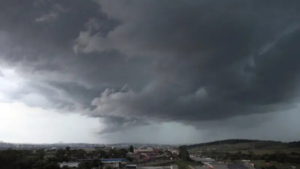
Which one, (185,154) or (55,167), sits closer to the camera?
(55,167)

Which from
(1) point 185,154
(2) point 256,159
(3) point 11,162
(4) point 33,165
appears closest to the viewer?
(3) point 11,162

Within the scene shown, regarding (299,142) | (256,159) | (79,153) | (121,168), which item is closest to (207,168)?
(121,168)

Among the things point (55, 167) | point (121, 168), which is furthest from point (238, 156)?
point (55, 167)

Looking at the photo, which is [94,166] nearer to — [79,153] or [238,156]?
[79,153]

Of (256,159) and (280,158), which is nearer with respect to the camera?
(280,158)

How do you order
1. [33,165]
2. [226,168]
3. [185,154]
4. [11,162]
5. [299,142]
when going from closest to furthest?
[11,162]
[33,165]
[226,168]
[185,154]
[299,142]

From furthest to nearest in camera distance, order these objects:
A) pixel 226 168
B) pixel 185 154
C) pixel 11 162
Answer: pixel 185 154 < pixel 226 168 < pixel 11 162

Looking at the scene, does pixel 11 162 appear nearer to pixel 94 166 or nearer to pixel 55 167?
pixel 55 167

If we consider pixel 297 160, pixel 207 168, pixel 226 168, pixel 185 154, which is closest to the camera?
pixel 226 168
